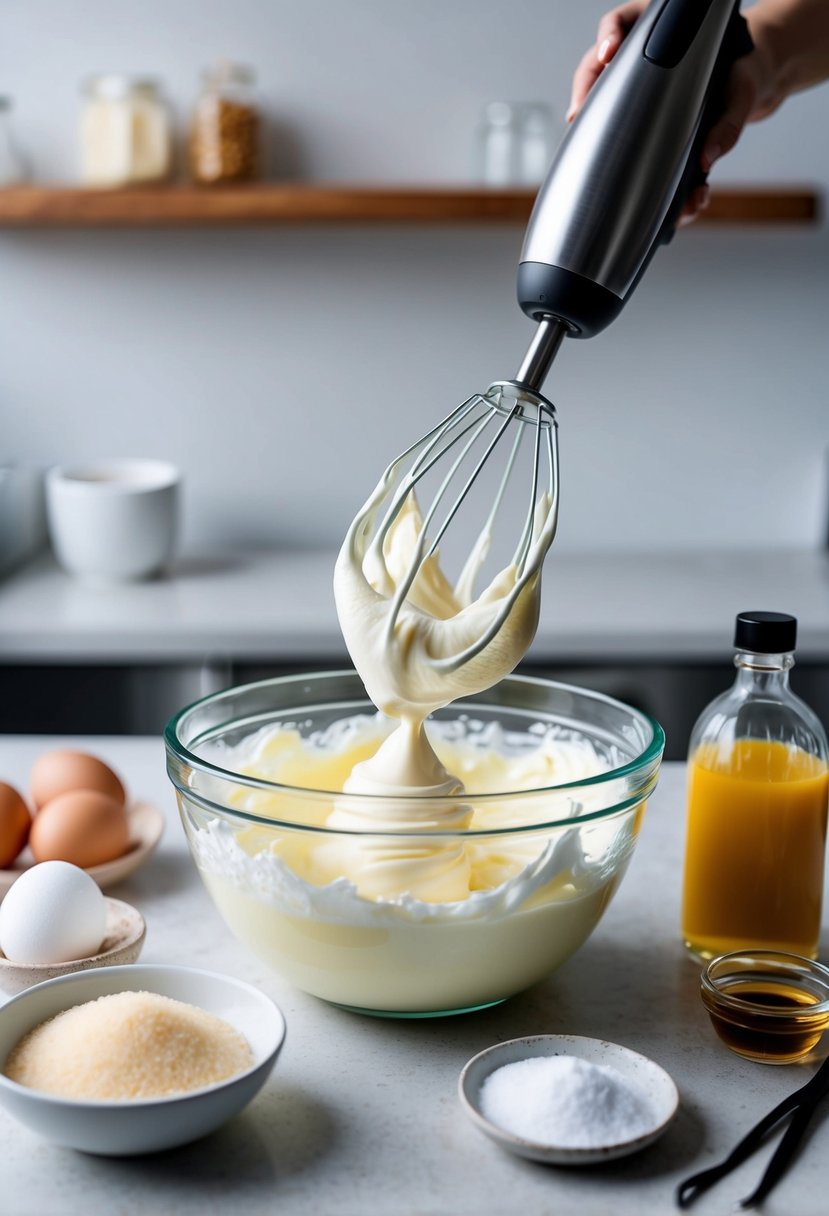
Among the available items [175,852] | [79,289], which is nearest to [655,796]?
[175,852]

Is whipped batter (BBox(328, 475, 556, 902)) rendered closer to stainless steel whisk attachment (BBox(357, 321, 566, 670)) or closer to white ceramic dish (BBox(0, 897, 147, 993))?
stainless steel whisk attachment (BBox(357, 321, 566, 670))

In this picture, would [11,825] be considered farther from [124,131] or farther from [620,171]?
[124,131]

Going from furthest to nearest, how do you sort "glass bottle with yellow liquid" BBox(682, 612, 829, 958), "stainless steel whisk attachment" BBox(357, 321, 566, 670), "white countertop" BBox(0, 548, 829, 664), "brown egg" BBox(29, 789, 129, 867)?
"white countertop" BBox(0, 548, 829, 664), "brown egg" BBox(29, 789, 129, 867), "glass bottle with yellow liquid" BBox(682, 612, 829, 958), "stainless steel whisk attachment" BBox(357, 321, 566, 670)

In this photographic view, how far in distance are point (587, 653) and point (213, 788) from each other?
4.29ft

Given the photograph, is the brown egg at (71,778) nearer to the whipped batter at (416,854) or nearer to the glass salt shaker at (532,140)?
the whipped batter at (416,854)

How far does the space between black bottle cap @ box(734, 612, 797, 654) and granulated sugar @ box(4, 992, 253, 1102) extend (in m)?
0.40

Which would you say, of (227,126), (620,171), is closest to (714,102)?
(620,171)

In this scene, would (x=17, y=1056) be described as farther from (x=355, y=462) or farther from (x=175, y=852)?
(x=355, y=462)

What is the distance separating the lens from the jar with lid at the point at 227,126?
2.31 meters

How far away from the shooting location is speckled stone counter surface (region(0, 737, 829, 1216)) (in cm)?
61

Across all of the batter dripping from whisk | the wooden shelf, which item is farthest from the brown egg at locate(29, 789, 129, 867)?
the wooden shelf

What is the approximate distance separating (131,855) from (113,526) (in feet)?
4.43

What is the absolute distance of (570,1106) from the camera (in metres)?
0.64

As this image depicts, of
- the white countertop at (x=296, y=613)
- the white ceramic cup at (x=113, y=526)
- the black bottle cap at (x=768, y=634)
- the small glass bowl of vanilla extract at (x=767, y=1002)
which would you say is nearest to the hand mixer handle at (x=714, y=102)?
the black bottle cap at (x=768, y=634)
